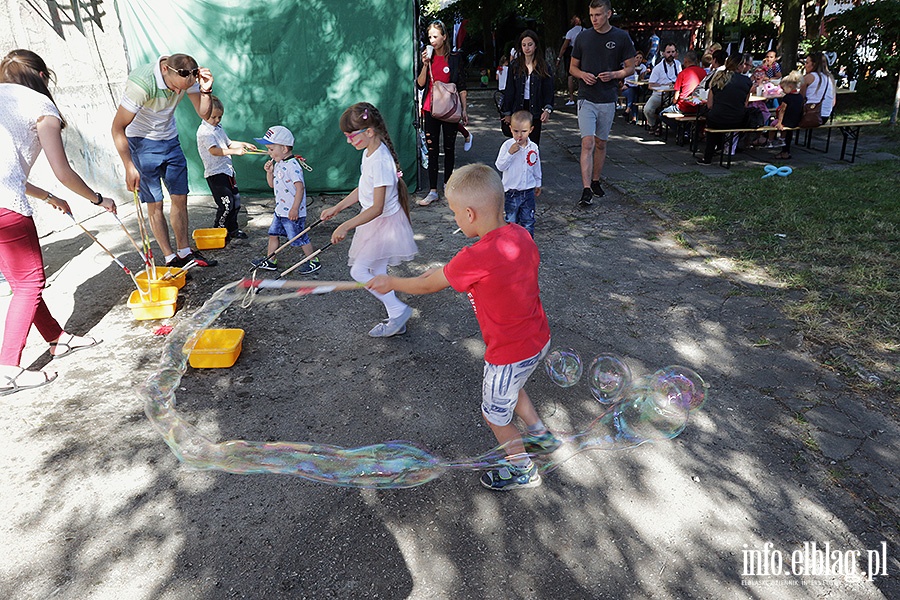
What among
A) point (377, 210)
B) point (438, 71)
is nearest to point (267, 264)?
point (377, 210)

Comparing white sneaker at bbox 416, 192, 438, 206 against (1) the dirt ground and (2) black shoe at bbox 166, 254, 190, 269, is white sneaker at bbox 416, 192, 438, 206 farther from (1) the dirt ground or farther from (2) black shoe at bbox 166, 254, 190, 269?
(2) black shoe at bbox 166, 254, 190, 269

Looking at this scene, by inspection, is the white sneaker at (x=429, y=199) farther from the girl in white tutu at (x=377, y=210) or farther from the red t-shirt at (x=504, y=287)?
the red t-shirt at (x=504, y=287)

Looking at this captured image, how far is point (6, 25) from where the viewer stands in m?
6.60

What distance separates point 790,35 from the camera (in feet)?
48.2

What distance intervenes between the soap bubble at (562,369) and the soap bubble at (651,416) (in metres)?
0.34

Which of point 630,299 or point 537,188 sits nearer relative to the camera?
point 630,299

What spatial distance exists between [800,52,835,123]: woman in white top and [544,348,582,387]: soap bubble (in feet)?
28.2

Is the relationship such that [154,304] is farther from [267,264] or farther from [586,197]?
[586,197]

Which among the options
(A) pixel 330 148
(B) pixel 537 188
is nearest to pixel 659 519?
(B) pixel 537 188

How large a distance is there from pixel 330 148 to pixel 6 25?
367 centimetres

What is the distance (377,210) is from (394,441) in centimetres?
171

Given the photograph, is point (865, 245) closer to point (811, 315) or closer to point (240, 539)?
point (811, 315)

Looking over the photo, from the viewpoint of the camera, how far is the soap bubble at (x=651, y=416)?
11.4 ft

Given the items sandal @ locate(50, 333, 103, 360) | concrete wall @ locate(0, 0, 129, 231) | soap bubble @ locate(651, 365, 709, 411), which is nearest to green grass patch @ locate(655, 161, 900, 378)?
soap bubble @ locate(651, 365, 709, 411)
